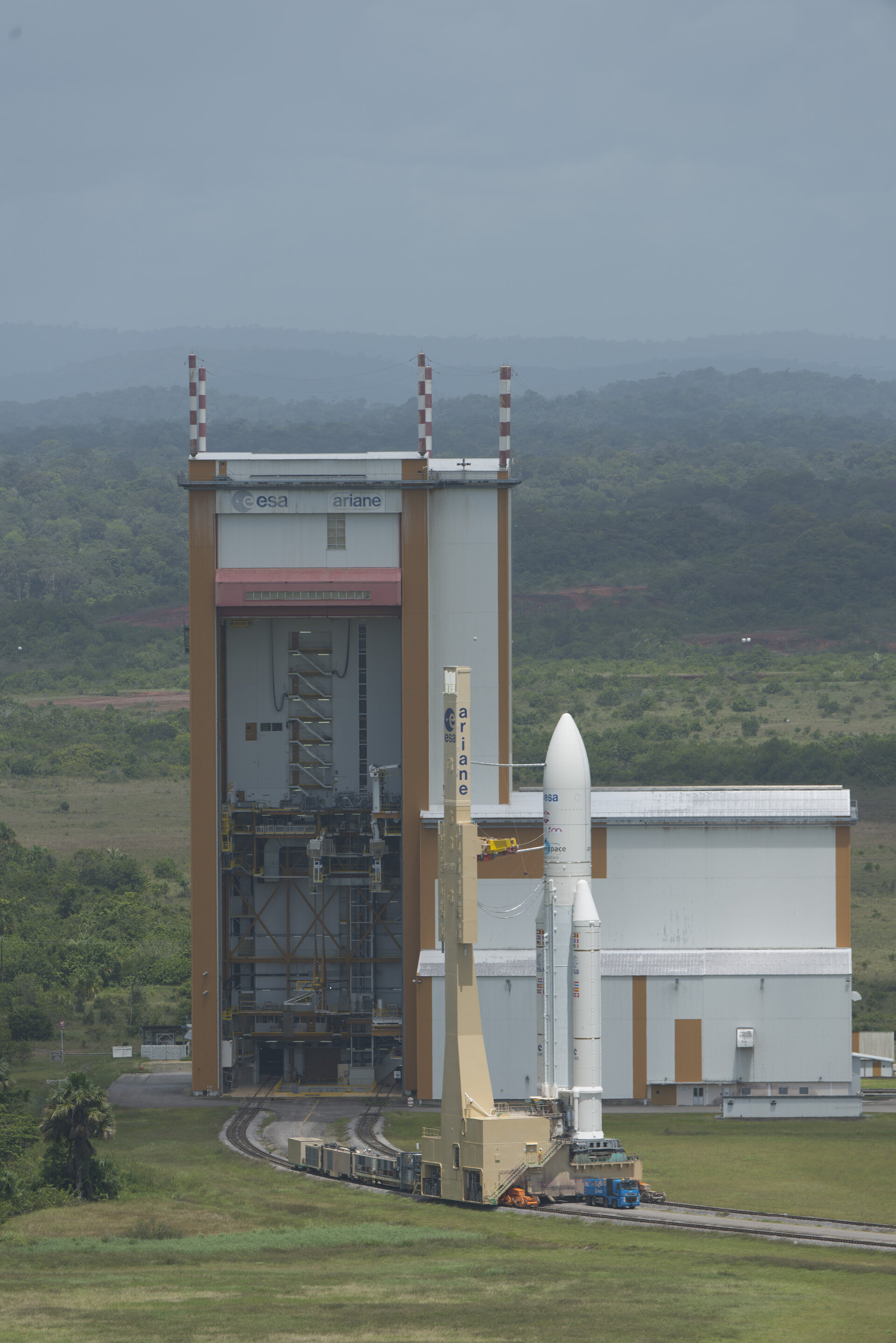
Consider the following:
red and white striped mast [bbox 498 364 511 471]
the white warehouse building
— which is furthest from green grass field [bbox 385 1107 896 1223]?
red and white striped mast [bbox 498 364 511 471]

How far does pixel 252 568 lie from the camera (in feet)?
230

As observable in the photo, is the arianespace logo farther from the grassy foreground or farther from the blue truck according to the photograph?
the blue truck

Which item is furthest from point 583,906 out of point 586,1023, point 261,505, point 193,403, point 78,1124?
point 193,403

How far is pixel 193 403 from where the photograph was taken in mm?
68812

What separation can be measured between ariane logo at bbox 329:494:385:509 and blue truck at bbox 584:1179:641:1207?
2518 centimetres

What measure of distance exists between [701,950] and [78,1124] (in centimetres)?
2320

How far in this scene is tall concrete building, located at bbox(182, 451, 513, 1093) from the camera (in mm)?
69375

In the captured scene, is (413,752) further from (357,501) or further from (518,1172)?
(518,1172)

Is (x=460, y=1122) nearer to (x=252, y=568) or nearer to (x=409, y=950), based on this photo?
(x=409, y=950)

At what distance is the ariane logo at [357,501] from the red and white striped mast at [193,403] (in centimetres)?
503

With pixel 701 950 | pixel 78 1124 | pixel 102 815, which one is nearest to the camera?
pixel 78 1124

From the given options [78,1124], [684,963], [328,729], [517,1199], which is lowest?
[517,1199]

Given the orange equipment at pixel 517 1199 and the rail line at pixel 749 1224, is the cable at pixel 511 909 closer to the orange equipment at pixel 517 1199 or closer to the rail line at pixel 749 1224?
the rail line at pixel 749 1224

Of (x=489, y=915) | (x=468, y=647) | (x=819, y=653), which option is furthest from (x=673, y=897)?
(x=819, y=653)
